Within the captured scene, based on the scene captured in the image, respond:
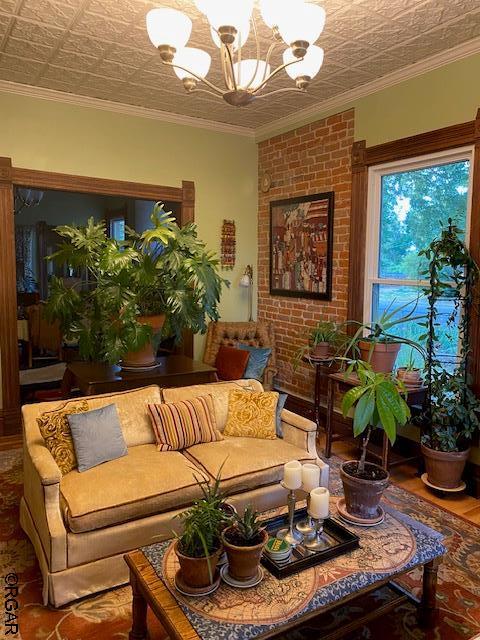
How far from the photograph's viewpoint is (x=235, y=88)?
7.66ft

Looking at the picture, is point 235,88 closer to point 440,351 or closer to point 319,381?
point 440,351

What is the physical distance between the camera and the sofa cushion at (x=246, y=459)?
265 cm

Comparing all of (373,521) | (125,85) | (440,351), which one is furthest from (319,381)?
(125,85)

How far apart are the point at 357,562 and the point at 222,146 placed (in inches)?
170

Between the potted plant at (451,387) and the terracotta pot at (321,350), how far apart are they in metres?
0.98

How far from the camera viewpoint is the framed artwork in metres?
4.50

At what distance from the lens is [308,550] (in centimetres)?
192

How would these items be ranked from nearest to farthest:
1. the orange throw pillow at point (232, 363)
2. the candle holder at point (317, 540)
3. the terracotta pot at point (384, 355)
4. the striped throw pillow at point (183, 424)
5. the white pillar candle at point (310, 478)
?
the candle holder at point (317, 540) < the white pillar candle at point (310, 478) < the striped throw pillow at point (183, 424) < the terracotta pot at point (384, 355) < the orange throw pillow at point (232, 363)

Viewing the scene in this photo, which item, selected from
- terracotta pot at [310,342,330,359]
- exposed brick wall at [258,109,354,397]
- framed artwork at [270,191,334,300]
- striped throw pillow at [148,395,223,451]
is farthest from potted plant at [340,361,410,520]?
framed artwork at [270,191,334,300]

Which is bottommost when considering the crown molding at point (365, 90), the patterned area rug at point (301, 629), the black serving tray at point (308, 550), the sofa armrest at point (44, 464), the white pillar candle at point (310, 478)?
the patterned area rug at point (301, 629)

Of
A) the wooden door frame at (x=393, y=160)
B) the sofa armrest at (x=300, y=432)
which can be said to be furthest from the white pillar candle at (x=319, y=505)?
the wooden door frame at (x=393, y=160)

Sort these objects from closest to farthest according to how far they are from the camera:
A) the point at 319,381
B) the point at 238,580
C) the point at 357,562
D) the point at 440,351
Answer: the point at 238,580, the point at 357,562, the point at 440,351, the point at 319,381

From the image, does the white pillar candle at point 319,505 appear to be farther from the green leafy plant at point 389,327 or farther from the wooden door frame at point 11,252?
the wooden door frame at point 11,252

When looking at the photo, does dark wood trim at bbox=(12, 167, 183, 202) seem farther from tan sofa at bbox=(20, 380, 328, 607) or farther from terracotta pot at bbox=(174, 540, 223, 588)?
terracotta pot at bbox=(174, 540, 223, 588)
